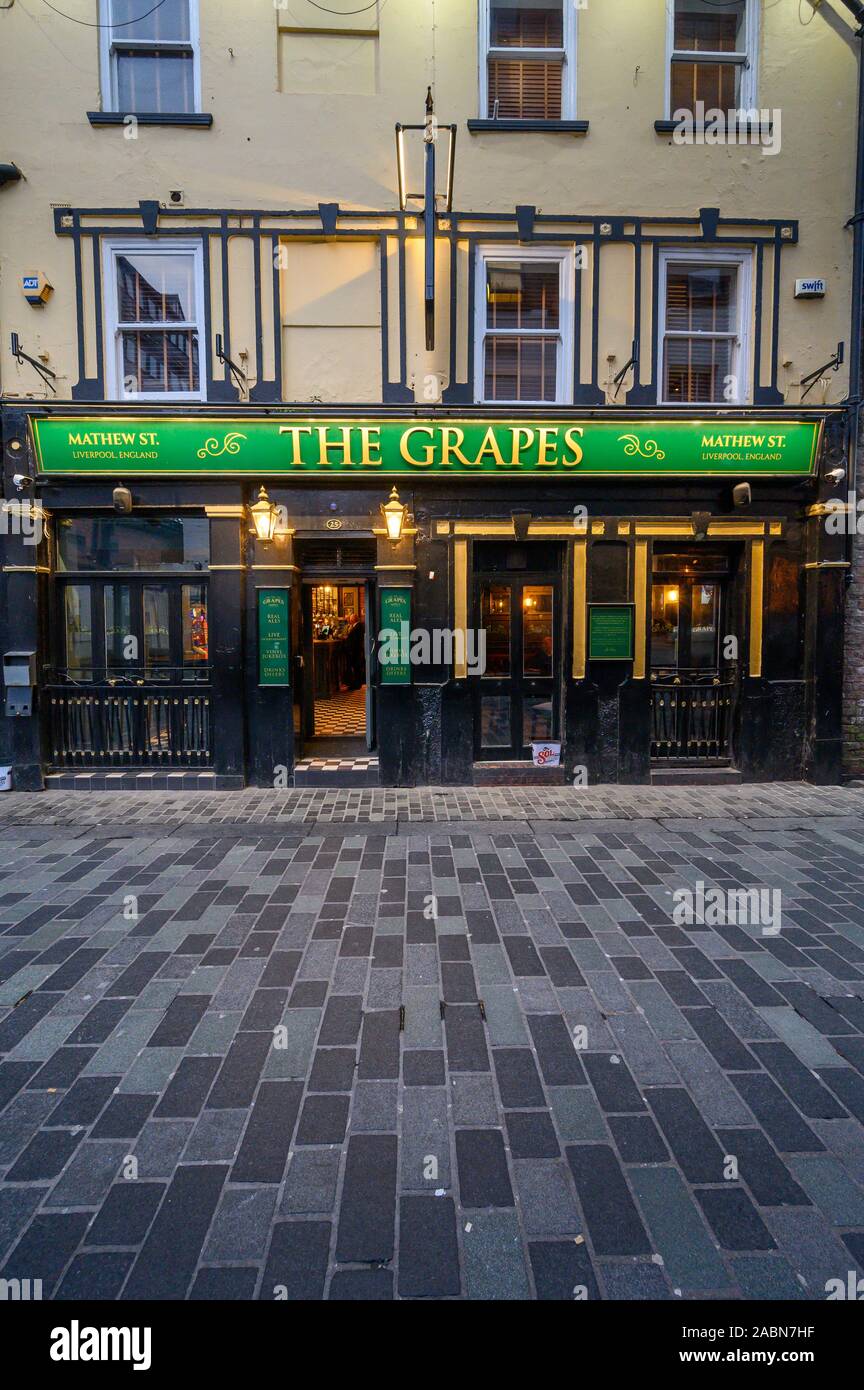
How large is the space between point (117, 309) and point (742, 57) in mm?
8710

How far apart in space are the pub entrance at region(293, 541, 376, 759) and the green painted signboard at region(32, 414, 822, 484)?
3.78 ft

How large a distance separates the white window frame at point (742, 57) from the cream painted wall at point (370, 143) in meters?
0.10

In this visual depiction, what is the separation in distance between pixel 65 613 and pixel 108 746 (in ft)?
6.16

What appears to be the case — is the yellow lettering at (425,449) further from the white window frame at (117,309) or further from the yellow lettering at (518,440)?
the white window frame at (117,309)

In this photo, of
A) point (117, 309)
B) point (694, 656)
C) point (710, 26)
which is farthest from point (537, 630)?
point (710, 26)

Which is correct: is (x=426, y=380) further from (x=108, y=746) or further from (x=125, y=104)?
(x=108, y=746)

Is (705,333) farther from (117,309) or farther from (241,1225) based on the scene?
(241,1225)

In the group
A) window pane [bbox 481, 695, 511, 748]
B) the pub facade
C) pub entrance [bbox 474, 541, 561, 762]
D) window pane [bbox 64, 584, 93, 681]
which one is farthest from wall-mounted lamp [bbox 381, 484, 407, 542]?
window pane [bbox 64, 584, 93, 681]

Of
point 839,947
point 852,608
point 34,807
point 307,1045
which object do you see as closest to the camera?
point 307,1045

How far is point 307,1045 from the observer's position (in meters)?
3.36

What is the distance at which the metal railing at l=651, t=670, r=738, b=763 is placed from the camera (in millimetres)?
8961

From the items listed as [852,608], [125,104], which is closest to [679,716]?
[852,608]

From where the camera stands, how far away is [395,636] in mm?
8477

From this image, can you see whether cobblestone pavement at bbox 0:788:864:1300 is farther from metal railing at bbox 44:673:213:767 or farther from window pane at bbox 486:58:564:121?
window pane at bbox 486:58:564:121
